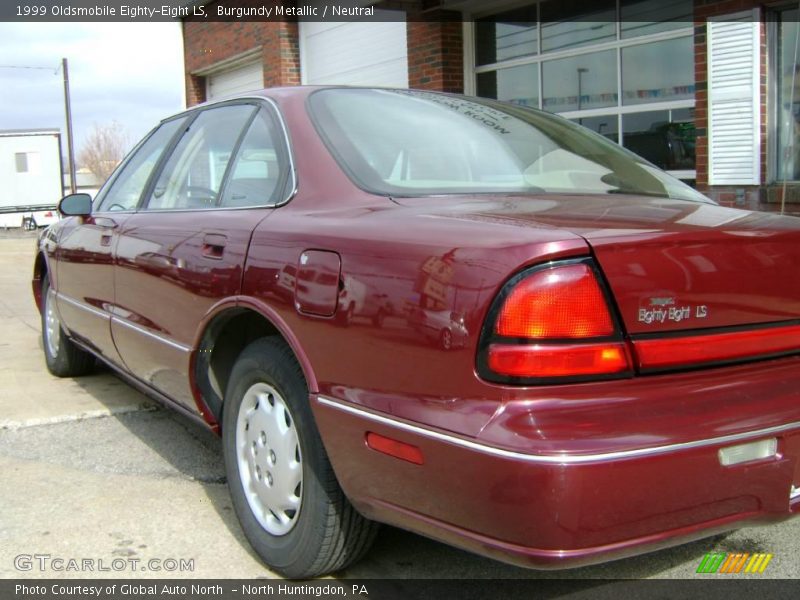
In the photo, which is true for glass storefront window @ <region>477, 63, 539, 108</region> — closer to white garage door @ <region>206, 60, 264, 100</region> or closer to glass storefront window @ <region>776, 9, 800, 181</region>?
glass storefront window @ <region>776, 9, 800, 181</region>

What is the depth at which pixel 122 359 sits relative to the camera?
4070mm

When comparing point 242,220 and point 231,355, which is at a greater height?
point 242,220

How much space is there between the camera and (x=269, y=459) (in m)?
2.78

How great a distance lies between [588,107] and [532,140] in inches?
240

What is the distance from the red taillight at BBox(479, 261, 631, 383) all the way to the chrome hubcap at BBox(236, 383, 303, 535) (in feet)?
2.95

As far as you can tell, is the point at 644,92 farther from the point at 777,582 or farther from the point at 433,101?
the point at 777,582

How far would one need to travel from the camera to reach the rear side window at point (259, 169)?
300 cm

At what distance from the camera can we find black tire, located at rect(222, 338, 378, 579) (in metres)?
2.53

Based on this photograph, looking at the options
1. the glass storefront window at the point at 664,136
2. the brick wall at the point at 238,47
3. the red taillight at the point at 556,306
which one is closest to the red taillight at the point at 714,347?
the red taillight at the point at 556,306

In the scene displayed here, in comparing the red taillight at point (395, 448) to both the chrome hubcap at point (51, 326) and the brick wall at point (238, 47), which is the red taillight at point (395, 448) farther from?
the brick wall at point (238, 47)

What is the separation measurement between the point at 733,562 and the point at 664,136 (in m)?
5.95

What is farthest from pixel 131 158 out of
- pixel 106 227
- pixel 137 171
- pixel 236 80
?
pixel 236 80

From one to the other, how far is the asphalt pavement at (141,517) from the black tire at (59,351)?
43 centimetres

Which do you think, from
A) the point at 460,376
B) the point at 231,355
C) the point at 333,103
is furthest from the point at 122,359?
the point at 460,376
